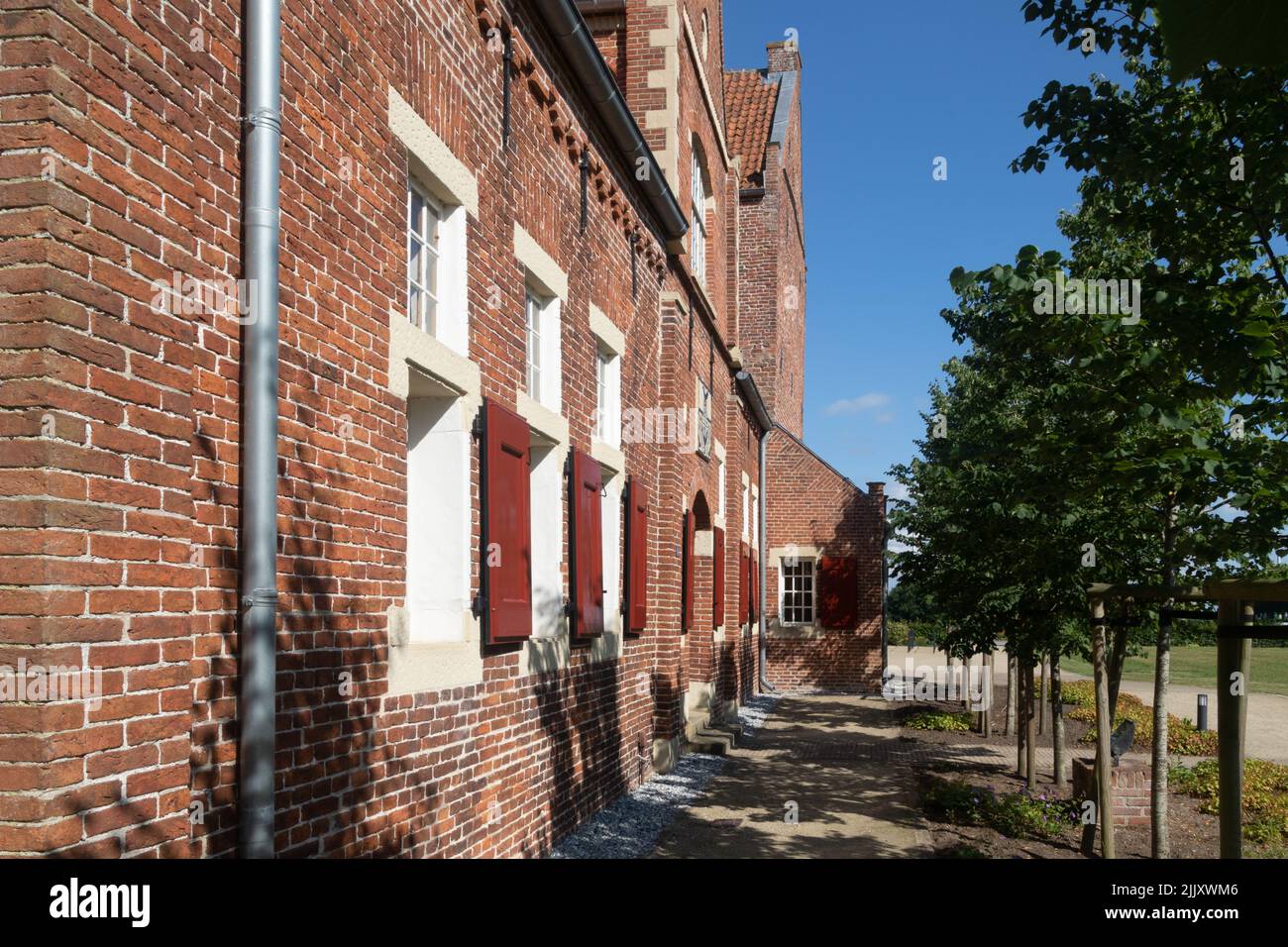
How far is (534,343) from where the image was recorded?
8.72 meters

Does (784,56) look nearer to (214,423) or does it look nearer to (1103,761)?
(1103,761)

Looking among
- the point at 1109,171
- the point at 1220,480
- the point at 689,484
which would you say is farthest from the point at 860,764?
the point at 1109,171

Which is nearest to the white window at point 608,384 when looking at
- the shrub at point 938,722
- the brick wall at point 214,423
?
the brick wall at point 214,423

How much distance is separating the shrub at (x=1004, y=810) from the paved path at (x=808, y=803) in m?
0.35

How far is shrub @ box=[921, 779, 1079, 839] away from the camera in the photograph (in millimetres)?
10281

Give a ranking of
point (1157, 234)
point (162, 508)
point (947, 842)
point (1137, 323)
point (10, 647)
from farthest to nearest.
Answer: point (947, 842), point (1157, 234), point (1137, 323), point (162, 508), point (10, 647)

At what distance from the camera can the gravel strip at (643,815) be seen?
870 centimetres

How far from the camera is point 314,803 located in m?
4.56

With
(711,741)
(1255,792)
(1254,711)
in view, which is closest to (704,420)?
(711,741)

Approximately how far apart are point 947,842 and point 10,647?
8.33 meters

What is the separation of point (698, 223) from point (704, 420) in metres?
3.15

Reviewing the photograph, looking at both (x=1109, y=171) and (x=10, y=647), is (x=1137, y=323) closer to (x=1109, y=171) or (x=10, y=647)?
(x=1109, y=171)

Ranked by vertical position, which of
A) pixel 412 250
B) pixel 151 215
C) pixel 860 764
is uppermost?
pixel 412 250

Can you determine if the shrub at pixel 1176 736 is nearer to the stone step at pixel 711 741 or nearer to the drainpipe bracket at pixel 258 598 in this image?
the stone step at pixel 711 741
